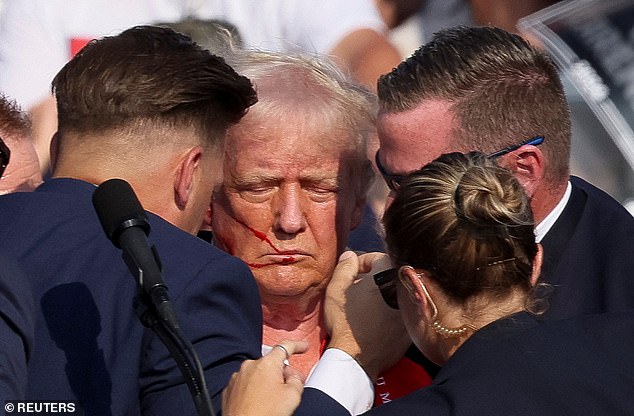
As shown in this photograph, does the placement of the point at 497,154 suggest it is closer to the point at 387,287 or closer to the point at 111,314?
the point at 387,287

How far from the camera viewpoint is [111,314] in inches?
86.4

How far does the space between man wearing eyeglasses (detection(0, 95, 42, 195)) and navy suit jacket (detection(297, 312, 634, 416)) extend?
5.08 feet

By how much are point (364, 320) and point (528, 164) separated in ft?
1.61

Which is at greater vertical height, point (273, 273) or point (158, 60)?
point (158, 60)

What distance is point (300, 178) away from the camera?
288cm

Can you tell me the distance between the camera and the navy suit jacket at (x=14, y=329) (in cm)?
184

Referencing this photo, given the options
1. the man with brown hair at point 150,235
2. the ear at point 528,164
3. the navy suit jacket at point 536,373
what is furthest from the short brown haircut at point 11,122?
the navy suit jacket at point 536,373

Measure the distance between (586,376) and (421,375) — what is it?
84 centimetres

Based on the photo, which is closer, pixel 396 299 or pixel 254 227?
pixel 396 299

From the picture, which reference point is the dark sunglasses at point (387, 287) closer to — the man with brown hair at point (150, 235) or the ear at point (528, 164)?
the man with brown hair at point (150, 235)

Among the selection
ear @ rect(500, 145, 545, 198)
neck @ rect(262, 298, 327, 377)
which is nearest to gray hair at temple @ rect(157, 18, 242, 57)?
neck @ rect(262, 298, 327, 377)

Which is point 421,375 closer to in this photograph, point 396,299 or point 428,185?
point 396,299

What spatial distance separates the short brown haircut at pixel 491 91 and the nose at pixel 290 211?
28 centimetres

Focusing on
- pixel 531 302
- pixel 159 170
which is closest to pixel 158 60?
pixel 159 170
